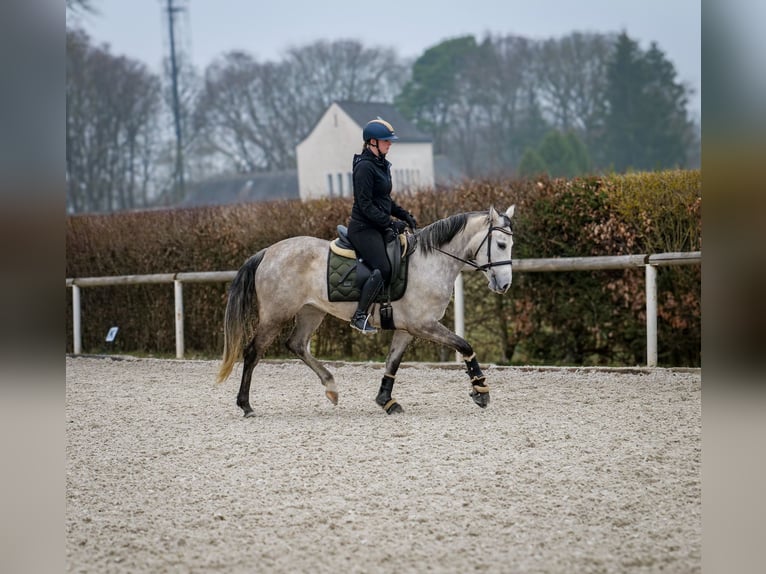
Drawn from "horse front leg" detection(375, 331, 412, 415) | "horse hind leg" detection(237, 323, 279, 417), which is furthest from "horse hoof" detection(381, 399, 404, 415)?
"horse hind leg" detection(237, 323, 279, 417)

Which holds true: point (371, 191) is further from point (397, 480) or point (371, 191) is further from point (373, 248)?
point (397, 480)

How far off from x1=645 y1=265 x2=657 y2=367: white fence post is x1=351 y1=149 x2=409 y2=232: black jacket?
12.2 feet

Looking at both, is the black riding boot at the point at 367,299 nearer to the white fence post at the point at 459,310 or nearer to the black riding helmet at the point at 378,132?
the black riding helmet at the point at 378,132

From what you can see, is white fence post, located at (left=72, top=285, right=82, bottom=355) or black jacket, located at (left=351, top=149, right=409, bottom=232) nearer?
black jacket, located at (left=351, top=149, right=409, bottom=232)

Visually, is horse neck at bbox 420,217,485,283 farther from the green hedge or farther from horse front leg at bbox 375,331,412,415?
the green hedge

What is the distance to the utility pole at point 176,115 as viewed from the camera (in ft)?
218

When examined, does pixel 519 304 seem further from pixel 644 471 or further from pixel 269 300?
pixel 644 471

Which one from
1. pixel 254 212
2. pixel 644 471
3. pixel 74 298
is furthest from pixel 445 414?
pixel 74 298

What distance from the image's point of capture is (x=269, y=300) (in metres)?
8.80

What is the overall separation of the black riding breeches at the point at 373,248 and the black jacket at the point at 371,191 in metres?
0.06

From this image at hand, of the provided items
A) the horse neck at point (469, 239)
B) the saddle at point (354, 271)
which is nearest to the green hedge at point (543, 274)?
the horse neck at point (469, 239)

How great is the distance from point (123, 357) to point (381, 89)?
2548 inches

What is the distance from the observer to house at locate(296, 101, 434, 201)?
201 feet

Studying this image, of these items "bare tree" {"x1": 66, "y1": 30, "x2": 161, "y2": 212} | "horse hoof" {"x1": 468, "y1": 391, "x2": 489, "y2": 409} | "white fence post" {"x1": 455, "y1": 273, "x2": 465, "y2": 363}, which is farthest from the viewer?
"bare tree" {"x1": 66, "y1": 30, "x2": 161, "y2": 212}
